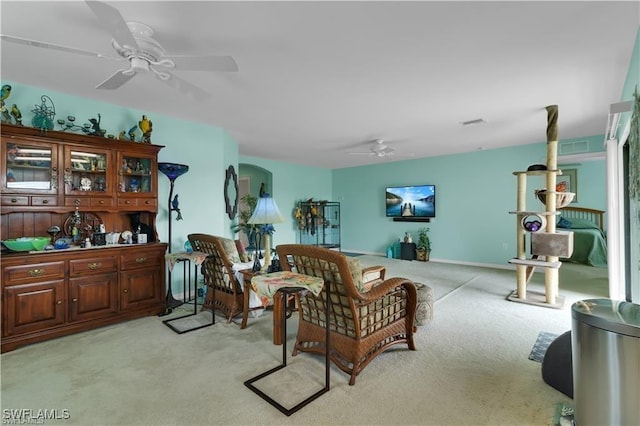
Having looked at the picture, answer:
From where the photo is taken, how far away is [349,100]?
11.3ft

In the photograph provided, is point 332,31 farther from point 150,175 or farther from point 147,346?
point 147,346

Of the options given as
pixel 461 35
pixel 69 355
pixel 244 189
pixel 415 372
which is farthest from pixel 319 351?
pixel 244 189

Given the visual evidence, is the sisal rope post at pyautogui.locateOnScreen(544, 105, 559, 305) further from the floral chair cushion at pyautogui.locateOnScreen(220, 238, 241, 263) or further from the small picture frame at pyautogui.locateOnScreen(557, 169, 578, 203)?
the small picture frame at pyautogui.locateOnScreen(557, 169, 578, 203)

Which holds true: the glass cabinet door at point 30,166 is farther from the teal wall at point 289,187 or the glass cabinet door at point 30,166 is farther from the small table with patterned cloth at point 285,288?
the teal wall at point 289,187

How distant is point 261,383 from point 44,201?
2.64 meters

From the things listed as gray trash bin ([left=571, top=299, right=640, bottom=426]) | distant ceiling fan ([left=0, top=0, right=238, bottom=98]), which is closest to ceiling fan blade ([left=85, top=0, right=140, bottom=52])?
distant ceiling fan ([left=0, top=0, right=238, bottom=98])

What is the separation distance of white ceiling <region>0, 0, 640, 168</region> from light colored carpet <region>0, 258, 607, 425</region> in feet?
8.08

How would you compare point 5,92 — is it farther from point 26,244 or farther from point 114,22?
point 114,22

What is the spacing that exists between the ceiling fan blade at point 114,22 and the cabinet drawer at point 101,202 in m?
1.86

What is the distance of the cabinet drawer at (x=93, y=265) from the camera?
9.47ft

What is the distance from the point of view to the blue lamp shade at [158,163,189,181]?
12.2 ft

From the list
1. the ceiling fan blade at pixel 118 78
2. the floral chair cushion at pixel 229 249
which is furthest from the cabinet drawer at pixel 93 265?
the ceiling fan blade at pixel 118 78

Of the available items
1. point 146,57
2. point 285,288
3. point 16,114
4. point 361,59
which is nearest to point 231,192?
point 16,114

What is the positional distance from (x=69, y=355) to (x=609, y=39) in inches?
194
